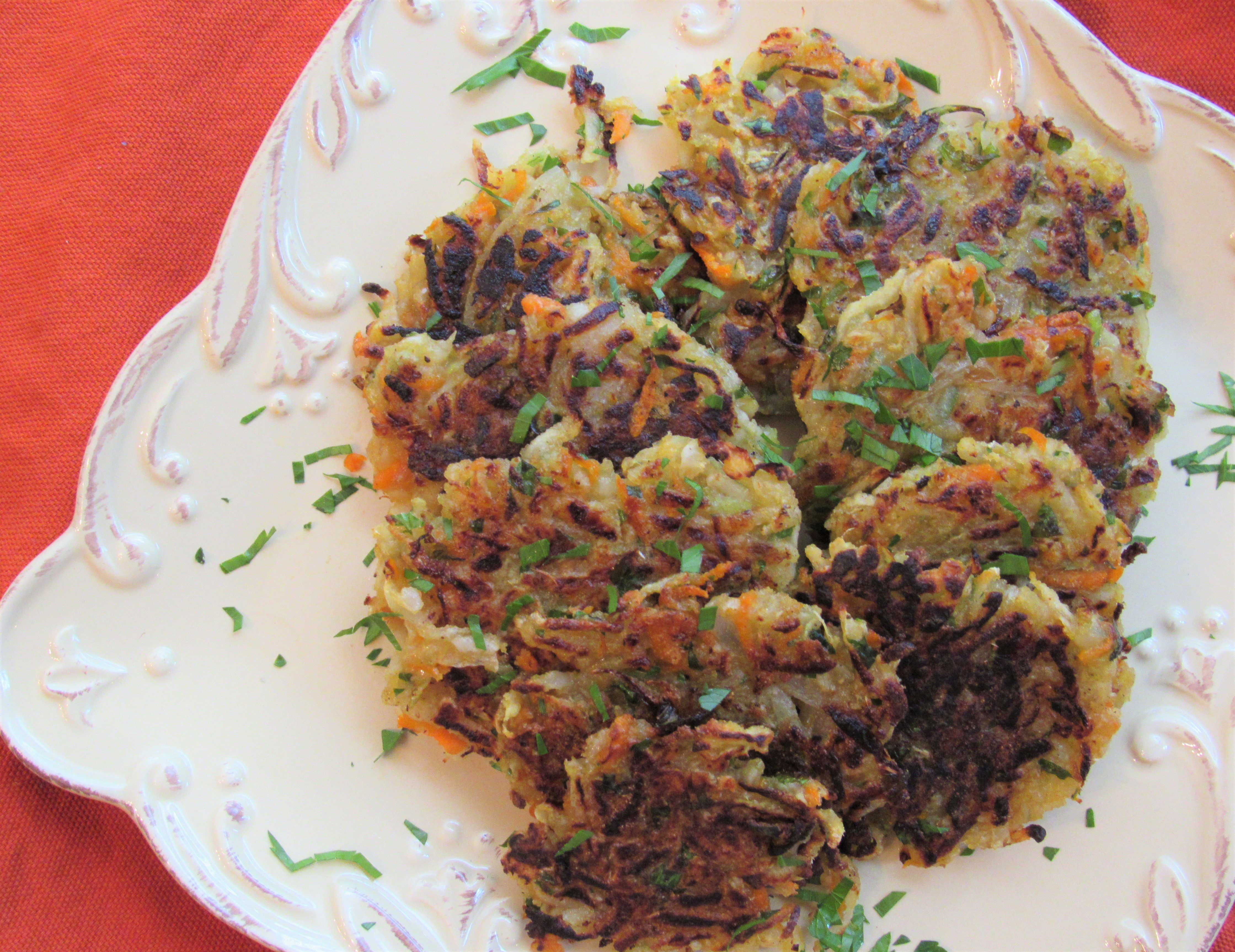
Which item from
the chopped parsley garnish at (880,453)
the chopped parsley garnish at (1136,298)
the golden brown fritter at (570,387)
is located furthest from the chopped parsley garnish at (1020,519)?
the chopped parsley garnish at (1136,298)

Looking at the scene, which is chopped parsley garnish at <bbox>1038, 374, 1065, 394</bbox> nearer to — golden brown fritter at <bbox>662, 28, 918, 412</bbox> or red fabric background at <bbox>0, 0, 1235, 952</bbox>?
golden brown fritter at <bbox>662, 28, 918, 412</bbox>

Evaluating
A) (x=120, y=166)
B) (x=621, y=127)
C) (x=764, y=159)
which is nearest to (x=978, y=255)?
(x=764, y=159)

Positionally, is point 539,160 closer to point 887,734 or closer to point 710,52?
point 710,52

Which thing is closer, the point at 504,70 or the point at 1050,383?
the point at 1050,383

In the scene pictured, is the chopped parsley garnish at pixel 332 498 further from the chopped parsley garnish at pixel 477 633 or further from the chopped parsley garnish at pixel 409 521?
the chopped parsley garnish at pixel 477 633

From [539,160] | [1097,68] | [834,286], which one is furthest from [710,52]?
[1097,68]

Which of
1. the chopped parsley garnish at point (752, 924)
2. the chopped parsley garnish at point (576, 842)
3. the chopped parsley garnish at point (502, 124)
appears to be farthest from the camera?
the chopped parsley garnish at point (502, 124)

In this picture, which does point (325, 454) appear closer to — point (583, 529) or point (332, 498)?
point (332, 498)

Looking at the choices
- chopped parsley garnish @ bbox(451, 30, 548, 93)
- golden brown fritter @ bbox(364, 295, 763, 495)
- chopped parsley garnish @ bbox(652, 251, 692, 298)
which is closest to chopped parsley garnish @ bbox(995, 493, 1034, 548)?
golden brown fritter @ bbox(364, 295, 763, 495)
